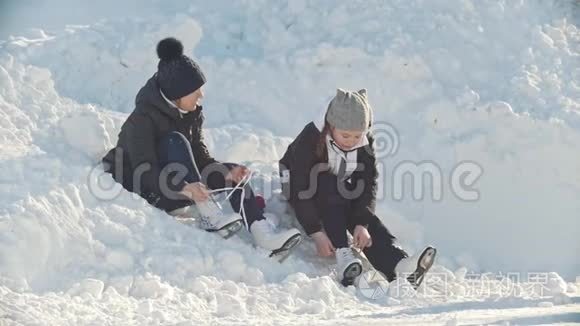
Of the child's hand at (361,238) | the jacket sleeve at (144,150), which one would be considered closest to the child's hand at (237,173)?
the jacket sleeve at (144,150)

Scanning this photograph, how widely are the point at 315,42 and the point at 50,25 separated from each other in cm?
201

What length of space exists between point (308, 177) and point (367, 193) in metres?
0.37

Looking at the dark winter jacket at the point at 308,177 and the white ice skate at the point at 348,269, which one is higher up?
the dark winter jacket at the point at 308,177

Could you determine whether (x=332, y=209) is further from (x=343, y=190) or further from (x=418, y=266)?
(x=418, y=266)

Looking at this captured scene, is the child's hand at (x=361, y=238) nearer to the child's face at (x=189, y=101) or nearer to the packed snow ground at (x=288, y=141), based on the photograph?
the packed snow ground at (x=288, y=141)

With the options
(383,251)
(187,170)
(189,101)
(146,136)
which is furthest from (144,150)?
(383,251)

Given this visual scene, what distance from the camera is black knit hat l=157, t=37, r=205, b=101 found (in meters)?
6.62

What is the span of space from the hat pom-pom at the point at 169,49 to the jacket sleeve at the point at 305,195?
2.97 ft

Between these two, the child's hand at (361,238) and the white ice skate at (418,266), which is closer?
the white ice skate at (418,266)

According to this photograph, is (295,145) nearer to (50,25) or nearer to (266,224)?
(266,224)

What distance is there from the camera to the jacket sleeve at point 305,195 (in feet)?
21.9

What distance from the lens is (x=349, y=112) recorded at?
6.53 metres

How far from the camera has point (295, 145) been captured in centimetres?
677

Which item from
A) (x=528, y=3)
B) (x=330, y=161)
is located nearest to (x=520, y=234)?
(x=330, y=161)
